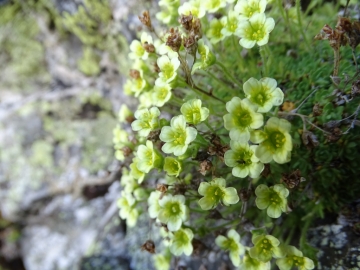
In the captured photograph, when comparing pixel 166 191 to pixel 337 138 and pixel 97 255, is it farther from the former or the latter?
pixel 97 255

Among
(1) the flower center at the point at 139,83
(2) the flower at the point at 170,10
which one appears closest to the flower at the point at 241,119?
(1) the flower center at the point at 139,83

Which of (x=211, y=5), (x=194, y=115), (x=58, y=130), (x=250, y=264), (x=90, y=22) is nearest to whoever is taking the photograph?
(x=194, y=115)

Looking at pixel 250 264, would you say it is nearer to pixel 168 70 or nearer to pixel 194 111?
pixel 194 111

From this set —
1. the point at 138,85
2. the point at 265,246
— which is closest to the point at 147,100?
the point at 138,85

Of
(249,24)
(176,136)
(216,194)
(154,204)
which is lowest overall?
(154,204)

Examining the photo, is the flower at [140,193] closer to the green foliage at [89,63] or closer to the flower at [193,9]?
the flower at [193,9]

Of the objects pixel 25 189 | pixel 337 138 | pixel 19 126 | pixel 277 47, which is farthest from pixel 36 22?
pixel 337 138
